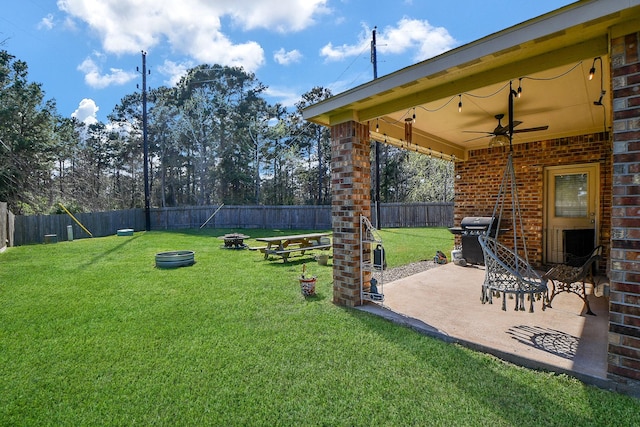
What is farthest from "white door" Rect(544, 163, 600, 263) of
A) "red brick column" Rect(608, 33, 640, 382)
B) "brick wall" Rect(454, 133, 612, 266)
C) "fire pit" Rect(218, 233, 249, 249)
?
"fire pit" Rect(218, 233, 249, 249)

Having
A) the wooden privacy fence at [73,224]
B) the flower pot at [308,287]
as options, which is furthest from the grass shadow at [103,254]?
the flower pot at [308,287]

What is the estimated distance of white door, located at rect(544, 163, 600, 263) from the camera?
557cm

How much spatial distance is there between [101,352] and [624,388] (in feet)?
13.8

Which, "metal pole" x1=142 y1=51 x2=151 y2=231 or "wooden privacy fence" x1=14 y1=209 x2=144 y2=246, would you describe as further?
"metal pole" x1=142 y1=51 x2=151 y2=231

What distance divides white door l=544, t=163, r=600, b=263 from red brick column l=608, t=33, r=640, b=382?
12.9 feet

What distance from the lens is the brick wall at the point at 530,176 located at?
5367 mm

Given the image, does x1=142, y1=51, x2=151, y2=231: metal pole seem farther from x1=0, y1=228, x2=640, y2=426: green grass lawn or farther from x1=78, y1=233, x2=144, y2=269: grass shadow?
x1=0, y1=228, x2=640, y2=426: green grass lawn

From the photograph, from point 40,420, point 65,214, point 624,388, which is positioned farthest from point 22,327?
point 65,214

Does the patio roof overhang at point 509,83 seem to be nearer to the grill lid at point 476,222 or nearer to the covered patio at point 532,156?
the covered patio at point 532,156

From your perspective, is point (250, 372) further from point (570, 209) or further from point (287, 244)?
point (570, 209)

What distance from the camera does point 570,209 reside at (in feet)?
19.6

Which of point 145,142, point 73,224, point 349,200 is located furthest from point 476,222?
point 145,142

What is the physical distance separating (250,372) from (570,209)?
21.5 feet

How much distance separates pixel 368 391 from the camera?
222 cm
